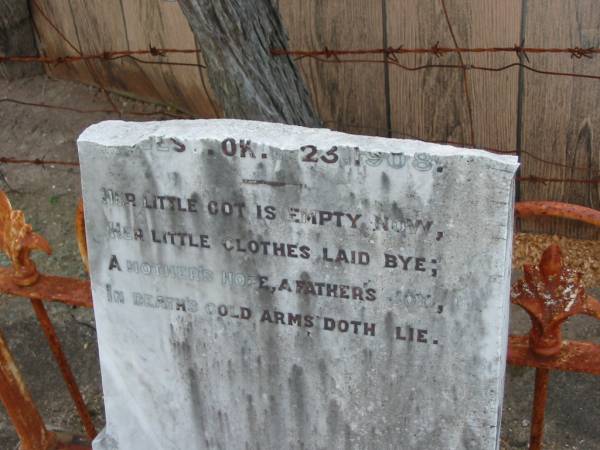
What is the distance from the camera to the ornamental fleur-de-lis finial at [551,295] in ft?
6.39

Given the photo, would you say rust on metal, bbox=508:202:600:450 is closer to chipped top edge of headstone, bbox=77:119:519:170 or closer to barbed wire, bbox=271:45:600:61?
chipped top edge of headstone, bbox=77:119:519:170

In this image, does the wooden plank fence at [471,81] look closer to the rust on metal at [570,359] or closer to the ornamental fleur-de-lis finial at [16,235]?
the rust on metal at [570,359]

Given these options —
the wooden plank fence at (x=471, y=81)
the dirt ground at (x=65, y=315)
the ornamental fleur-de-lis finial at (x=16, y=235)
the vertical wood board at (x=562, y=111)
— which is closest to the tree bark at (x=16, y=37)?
the dirt ground at (x=65, y=315)

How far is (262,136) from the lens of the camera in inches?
72.3

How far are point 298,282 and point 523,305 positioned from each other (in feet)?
1.78

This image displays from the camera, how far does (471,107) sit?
3453 millimetres

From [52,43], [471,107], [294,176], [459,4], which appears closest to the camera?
[294,176]

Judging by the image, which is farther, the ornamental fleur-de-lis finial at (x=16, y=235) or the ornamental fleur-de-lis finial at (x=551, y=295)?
the ornamental fleur-de-lis finial at (x=16, y=235)

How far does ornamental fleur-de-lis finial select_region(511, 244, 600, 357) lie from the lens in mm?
1946

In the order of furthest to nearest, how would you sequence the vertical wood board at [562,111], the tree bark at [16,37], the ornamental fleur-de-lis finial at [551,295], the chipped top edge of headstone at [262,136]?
the tree bark at [16,37] → the vertical wood board at [562,111] → the ornamental fleur-de-lis finial at [551,295] → the chipped top edge of headstone at [262,136]

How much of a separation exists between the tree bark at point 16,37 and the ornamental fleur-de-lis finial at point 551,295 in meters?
3.83

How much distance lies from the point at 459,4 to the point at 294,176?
1.73 metres

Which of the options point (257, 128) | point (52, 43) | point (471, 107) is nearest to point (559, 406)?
point (471, 107)

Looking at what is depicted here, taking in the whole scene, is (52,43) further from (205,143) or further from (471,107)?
(205,143)
